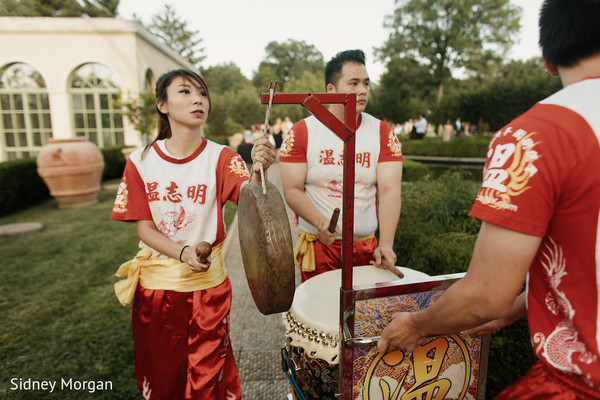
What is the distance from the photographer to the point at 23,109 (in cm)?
1644

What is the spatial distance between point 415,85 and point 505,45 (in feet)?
33.8

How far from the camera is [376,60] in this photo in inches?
1809

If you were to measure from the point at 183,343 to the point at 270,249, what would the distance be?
1169 millimetres

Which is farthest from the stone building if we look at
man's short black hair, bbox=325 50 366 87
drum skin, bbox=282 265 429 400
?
drum skin, bbox=282 265 429 400

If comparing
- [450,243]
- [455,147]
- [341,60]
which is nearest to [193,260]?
[341,60]

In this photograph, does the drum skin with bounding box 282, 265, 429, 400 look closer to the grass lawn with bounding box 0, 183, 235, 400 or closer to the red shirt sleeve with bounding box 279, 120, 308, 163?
the red shirt sleeve with bounding box 279, 120, 308, 163

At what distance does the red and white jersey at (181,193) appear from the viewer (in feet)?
6.97

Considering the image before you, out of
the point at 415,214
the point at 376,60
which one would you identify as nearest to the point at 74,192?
the point at 415,214

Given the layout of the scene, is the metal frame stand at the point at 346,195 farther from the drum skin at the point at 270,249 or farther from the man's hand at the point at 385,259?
the man's hand at the point at 385,259

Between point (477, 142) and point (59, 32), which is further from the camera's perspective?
point (477, 142)

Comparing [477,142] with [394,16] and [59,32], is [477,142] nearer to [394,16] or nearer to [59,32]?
[59,32]

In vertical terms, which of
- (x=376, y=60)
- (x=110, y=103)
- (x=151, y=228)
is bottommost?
(x=151, y=228)

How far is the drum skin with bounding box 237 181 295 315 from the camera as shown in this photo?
1300 mm

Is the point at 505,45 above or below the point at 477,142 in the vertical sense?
above
